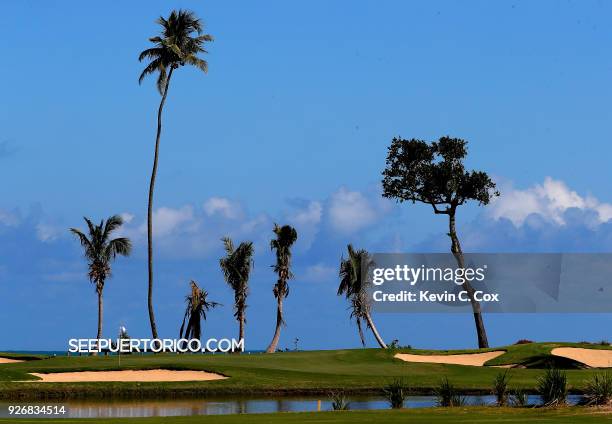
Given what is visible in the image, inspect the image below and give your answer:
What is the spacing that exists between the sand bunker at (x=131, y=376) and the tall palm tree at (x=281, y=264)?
99.2ft

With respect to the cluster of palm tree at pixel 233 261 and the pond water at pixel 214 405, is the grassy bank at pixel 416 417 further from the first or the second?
the cluster of palm tree at pixel 233 261

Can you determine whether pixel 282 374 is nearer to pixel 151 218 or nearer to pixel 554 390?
pixel 554 390

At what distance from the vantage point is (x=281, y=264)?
88.5 meters

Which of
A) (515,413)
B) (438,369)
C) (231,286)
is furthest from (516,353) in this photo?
(515,413)

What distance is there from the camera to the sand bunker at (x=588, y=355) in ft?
226

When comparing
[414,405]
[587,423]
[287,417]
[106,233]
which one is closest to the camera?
[587,423]

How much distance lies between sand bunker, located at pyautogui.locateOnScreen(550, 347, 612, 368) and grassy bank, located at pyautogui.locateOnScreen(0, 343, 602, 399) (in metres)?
1.05

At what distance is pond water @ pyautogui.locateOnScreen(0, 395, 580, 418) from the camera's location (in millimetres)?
43031

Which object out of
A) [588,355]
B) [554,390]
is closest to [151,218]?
[588,355]

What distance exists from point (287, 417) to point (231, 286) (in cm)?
5192

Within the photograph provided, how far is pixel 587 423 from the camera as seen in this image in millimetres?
33125

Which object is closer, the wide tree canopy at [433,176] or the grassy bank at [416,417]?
the grassy bank at [416,417]

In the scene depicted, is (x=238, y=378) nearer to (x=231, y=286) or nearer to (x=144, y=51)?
(x=231, y=286)

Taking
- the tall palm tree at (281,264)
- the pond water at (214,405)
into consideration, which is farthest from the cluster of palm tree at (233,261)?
the pond water at (214,405)
